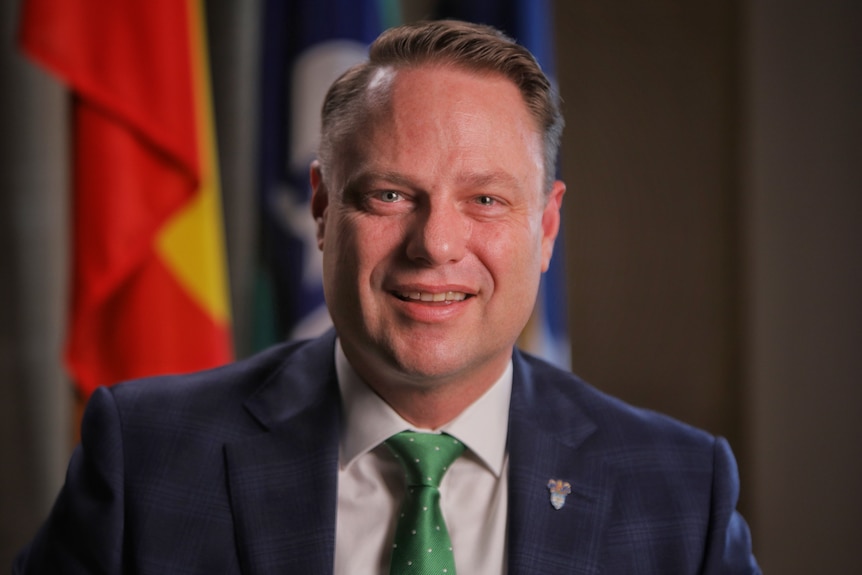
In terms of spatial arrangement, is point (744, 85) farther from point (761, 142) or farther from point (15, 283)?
point (15, 283)

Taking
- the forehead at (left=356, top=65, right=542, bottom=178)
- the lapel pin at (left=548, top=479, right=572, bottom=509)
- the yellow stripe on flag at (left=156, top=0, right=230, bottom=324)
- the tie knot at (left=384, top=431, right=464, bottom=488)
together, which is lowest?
the lapel pin at (left=548, top=479, right=572, bottom=509)

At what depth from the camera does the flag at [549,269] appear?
129 inches

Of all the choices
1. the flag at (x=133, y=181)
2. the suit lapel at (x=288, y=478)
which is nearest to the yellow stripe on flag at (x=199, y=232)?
the flag at (x=133, y=181)

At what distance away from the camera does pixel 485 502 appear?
1860 mm

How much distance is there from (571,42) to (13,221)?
2.17 m

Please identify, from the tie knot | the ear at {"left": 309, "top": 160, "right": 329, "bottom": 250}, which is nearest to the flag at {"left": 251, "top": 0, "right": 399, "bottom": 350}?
the ear at {"left": 309, "top": 160, "right": 329, "bottom": 250}

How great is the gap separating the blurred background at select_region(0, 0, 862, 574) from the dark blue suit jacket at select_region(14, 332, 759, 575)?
1.24 m

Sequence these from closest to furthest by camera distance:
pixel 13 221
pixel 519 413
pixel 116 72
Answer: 1. pixel 519 413
2. pixel 116 72
3. pixel 13 221

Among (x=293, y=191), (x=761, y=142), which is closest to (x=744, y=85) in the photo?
(x=761, y=142)

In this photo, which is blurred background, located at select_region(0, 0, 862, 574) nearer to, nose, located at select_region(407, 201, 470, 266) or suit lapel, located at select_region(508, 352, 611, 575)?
suit lapel, located at select_region(508, 352, 611, 575)

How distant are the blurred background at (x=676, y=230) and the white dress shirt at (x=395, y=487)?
134cm

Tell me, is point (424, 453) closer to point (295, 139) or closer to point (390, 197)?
point (390, 197)

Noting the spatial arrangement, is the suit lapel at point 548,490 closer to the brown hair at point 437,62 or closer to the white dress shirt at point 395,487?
the white dress shirt at point 395,487

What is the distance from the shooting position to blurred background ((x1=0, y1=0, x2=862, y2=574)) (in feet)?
11.3
